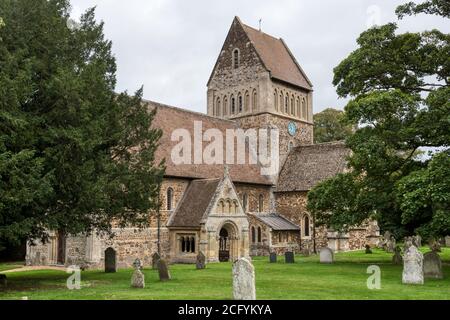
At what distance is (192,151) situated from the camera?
112ft

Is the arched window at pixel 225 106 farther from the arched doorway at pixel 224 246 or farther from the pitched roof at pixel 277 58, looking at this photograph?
the arched doorway at pixel 224 246

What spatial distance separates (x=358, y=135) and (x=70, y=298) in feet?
48.2

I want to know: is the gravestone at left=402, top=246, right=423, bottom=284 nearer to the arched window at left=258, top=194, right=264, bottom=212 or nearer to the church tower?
the arched window at left=258, top=194, right=264, bottom=212

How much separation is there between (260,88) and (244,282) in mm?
29427

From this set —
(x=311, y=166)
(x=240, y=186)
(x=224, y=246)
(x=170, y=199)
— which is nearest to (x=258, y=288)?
(x=170, y=199)

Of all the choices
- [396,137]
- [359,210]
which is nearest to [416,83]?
[396,137]

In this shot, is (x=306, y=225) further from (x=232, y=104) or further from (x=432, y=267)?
(x=432, y=267)

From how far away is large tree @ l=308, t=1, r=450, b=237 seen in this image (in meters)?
21.8

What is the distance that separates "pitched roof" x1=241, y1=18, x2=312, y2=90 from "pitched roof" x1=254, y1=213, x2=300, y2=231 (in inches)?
426

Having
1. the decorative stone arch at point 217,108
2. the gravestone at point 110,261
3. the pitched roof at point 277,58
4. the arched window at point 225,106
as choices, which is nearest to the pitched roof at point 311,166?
the pitched roof at point 277,58

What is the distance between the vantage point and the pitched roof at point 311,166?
3879 cm

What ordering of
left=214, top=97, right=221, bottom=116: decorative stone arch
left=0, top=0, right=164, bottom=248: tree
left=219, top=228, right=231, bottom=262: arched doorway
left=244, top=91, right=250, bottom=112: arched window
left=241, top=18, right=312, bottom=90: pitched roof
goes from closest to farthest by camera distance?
1. left=0, top=0, right=164, bottom=248: tree
2. left=219, top=228, right=231, bottom=262: arched doorway
3. left=244, top=91, right=250, bottom=112: arched window
4. left=241, top=18, right=312, bottom=90: pitched roof
5. left=214, top=97, right=221, bottom=116: decorative stone arch

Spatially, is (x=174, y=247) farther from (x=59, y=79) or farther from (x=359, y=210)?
(x=59, y=79)

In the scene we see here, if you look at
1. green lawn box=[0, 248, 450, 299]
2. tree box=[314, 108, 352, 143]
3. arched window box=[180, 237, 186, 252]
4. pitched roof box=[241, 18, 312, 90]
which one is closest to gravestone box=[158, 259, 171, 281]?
green lawn box=[0, 248, 450, 299]
